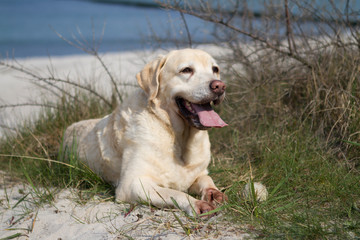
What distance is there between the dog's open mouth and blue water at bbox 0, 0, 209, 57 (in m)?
1.76

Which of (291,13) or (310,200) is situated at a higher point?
(291,13)

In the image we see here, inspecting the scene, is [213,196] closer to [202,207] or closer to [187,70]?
[202,207]

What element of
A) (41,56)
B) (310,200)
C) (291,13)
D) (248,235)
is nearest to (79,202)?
(248,235)

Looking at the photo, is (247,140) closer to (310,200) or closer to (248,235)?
(310,200)

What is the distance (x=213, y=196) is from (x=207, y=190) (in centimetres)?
9

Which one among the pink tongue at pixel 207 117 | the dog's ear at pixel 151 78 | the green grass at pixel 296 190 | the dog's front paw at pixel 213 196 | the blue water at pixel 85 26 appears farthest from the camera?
the blue water at pixel 85 26

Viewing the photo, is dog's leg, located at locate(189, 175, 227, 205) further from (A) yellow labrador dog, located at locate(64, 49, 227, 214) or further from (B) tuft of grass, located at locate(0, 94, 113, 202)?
(B) tuft of grass, located at locate(0, 94, 113, 202)

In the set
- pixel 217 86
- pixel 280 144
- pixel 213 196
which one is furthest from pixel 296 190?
pixel 217 86

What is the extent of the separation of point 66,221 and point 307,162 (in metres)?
2.18

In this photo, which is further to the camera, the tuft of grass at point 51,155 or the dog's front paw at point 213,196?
the tuft of grass at point 51,155

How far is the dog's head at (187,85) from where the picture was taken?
119 inches

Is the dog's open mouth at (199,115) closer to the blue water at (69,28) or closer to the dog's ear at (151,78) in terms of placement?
the dog's ear at (151,78)

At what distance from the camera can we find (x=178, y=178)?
128 inches

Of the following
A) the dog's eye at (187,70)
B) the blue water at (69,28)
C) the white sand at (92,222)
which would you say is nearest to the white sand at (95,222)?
the white sand at (92,222)
